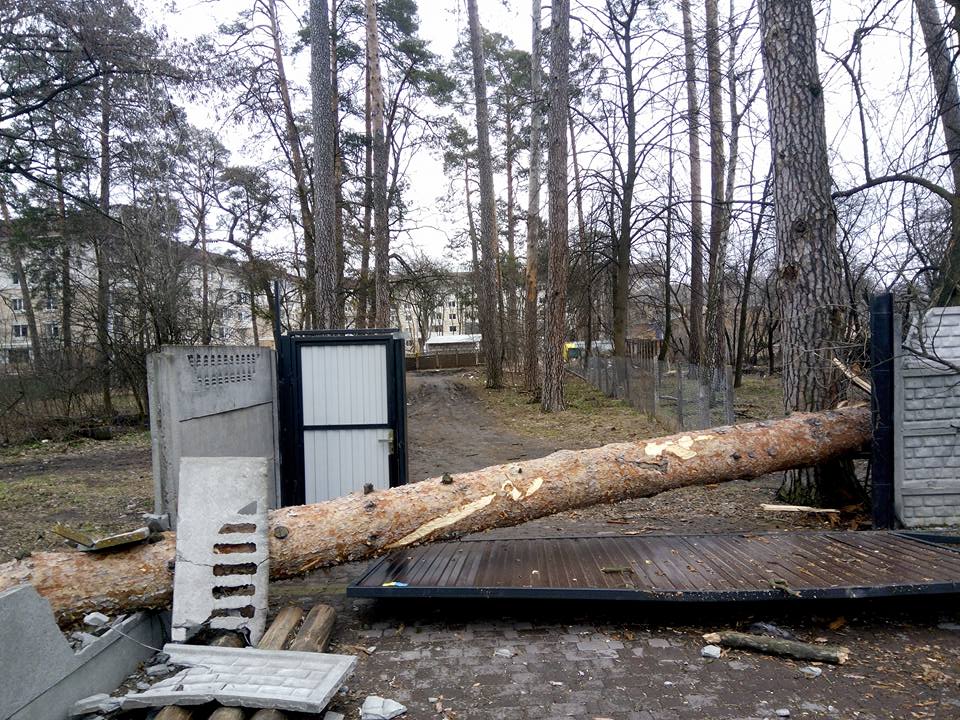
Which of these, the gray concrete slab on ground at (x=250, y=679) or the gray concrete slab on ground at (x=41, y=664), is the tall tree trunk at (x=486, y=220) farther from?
the gray concrete slab on ground at (x=41, y=664)

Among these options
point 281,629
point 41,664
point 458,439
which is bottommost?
point 458,439

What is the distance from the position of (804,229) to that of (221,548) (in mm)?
5828

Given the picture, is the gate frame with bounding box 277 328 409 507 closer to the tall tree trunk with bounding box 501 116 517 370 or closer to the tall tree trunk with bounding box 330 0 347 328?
the tall tree trunk with bounding box 330 0 347 328

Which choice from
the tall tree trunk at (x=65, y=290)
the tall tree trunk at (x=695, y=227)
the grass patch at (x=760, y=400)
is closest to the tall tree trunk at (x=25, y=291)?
the tall tree trunk at (x=65, y=290)

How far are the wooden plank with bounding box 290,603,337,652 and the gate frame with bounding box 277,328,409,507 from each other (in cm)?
247

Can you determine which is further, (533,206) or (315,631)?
(533,206)

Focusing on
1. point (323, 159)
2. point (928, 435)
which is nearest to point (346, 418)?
point (928, 435)

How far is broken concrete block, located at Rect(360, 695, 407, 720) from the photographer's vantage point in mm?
2895

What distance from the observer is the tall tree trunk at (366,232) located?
2352 centimetres

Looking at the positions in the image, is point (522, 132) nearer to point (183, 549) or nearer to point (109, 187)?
point (109, 187)

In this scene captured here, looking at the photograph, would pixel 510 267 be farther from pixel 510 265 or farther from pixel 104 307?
pixel 104 307

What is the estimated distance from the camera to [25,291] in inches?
759

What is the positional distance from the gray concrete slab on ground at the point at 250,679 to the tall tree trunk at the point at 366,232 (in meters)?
20.7

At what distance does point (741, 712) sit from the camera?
283 centimetres
